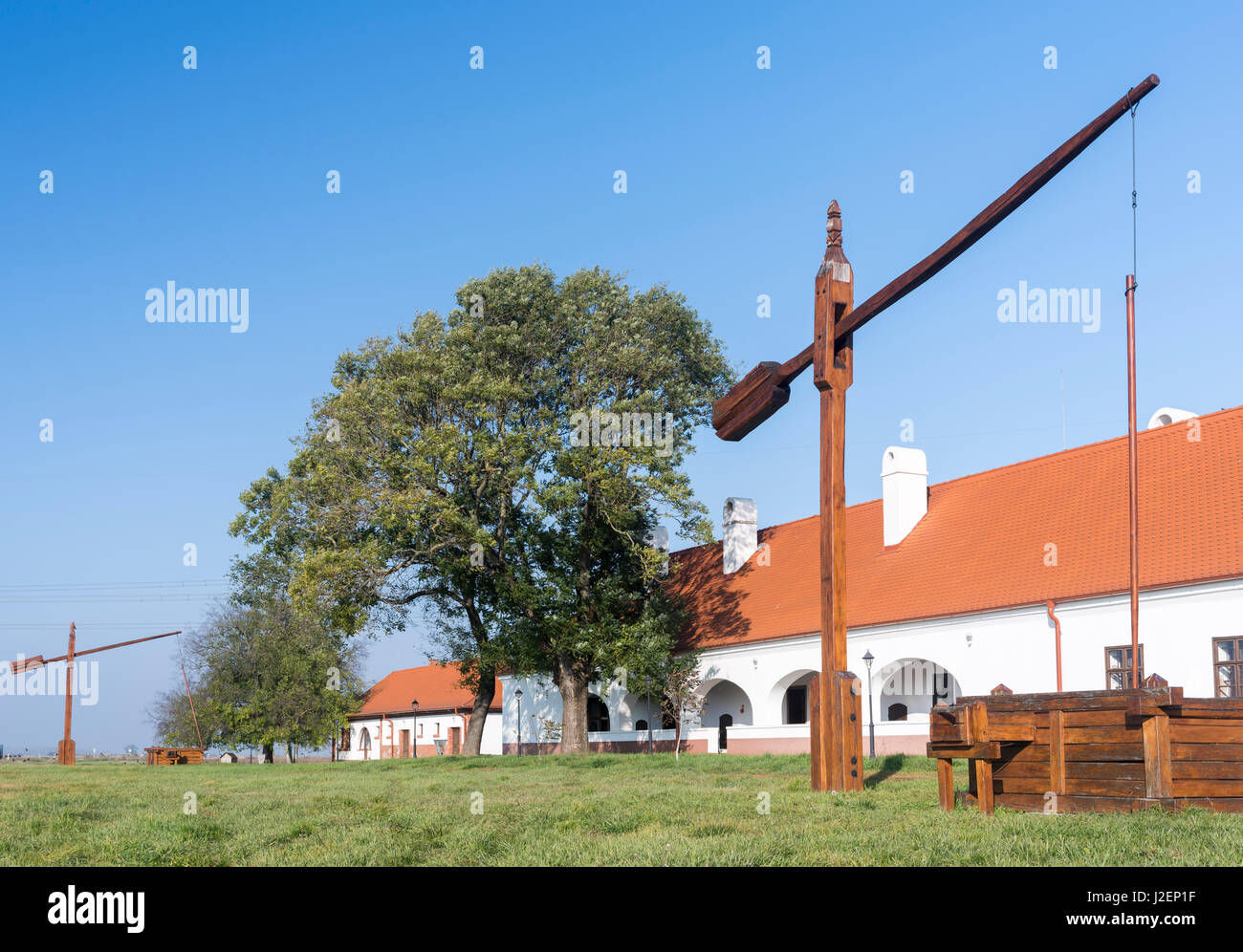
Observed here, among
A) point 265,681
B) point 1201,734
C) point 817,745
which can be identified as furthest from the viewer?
point 265,681

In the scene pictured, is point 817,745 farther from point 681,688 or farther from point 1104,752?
point 681,688

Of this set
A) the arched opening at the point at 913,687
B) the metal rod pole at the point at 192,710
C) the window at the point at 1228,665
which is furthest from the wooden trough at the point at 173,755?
the window at the point at 1228,665

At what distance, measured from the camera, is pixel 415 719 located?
212 ft

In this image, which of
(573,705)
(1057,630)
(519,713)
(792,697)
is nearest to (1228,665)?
(1057,630)

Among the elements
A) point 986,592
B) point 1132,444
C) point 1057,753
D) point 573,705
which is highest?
point 1132,444

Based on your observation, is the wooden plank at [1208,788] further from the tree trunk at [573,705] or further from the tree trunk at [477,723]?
the tree trunk at [477,723]

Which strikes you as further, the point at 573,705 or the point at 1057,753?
the point at 573,705

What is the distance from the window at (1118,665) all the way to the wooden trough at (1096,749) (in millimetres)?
17337

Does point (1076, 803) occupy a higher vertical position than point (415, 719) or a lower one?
higher

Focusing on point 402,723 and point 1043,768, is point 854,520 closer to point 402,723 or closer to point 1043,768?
point 1043,768

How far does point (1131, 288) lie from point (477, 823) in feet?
36.5

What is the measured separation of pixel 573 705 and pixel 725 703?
7.48 meters
